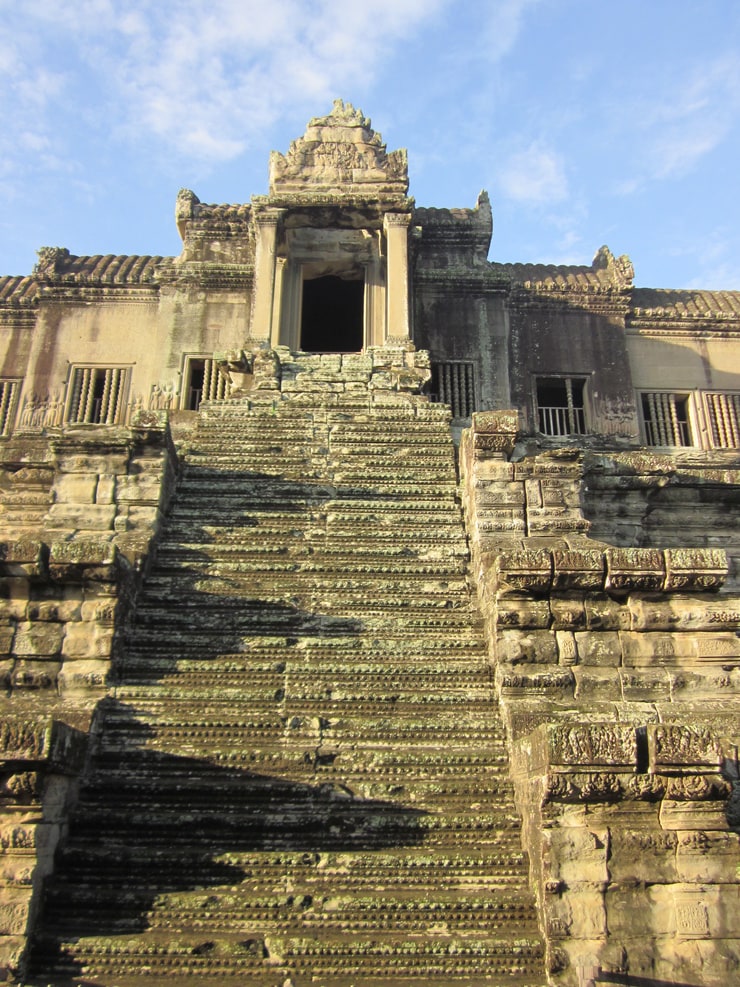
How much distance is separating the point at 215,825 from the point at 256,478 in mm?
4540

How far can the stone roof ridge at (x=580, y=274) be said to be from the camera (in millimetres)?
16484

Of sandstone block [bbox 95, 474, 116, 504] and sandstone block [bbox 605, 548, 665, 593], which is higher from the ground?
sandstone block [bbox 95, 474, 116, 504]

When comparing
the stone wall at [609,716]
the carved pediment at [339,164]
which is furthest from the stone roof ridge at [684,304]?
the stone wall at [609,716]

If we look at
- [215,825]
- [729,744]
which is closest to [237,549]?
[215,825]

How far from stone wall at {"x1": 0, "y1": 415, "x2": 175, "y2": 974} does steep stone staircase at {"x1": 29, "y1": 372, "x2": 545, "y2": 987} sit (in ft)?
0.73

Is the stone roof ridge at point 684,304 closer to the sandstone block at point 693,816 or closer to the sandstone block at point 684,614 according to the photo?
the sandstone block at point 684,614

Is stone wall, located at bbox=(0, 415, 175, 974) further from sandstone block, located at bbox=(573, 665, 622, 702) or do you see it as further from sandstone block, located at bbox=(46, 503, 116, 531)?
sandstone block, located at bbox=(573, 665, 622, 702)

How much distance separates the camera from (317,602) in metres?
7.30

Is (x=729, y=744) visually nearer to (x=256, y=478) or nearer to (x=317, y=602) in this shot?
(x=317, y=602)

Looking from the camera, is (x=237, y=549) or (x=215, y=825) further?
(x=237, y=549)

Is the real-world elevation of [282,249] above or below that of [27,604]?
above

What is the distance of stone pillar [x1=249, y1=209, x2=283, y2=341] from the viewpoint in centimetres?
1411

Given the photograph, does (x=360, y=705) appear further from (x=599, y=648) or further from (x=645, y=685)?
(x=645, y=685)

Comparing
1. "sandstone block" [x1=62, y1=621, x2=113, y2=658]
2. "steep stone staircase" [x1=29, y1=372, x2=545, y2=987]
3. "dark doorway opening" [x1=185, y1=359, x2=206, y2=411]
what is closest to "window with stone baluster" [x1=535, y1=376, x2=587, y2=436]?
"dark doorway opening" [x1=185, y1=359, x2=206, y2=411]
